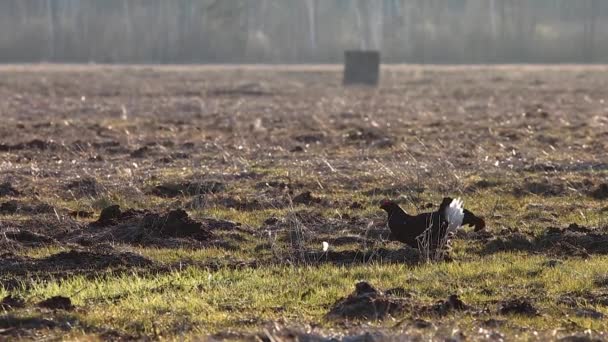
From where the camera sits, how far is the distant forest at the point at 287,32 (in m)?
72.5

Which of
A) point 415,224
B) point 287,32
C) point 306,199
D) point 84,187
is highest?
point 415,224

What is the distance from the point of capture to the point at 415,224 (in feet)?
30.7

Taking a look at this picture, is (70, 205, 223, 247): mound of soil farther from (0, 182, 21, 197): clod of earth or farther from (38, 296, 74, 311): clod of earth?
(38, 296, 74, 311): clod of earth

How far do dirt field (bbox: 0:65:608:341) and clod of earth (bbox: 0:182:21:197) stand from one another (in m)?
Result: 0.04

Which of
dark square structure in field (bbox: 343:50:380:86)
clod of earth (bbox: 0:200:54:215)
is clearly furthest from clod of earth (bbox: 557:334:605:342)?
dark square structure in field (bbox: 343:50:380:86)

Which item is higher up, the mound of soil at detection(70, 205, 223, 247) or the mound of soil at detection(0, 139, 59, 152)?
the mound of soil at detection(70, 205, 223, 247)

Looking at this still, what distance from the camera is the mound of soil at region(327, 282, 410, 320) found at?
7141 mm

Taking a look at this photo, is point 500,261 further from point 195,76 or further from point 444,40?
point 444,40

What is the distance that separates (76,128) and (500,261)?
12.9 metres

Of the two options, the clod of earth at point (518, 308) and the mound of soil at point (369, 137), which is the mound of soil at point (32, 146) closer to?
the mound of soil at point (369, 137)

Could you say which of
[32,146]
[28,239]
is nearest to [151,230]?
[28,239]

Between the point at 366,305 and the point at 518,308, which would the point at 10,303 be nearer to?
the point at 366,305

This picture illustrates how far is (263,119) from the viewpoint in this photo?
78.4 ft

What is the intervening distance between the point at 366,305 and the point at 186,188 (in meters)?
5.93
